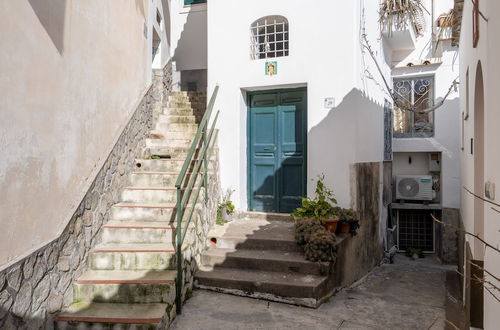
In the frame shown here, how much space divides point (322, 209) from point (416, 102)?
564cm

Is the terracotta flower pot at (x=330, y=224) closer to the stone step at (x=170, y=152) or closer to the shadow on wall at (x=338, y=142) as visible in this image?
the shadow on wall at (x=338, y=142)

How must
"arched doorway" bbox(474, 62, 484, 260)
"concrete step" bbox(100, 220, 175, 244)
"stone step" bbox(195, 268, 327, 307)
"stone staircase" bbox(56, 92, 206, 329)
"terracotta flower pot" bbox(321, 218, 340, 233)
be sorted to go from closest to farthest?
"stone staircase" bbox(56, 92, 206, 329), "arched doorway" bbox(474, 62, 484, 260), "stone step" bbox(195, 268, 327, 307), "concrete step" bbox(100, 220, 175, 244), "terracotta flower pot" bbox(321, 218, 340, 233)

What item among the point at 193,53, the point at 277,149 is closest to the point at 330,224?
the point at 277,149

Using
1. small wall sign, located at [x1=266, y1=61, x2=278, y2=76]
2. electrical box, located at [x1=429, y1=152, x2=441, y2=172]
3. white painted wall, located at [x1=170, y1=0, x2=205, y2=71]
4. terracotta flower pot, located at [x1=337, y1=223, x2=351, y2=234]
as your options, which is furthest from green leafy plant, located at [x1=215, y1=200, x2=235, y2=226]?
electrical box, located at [x1=429, y1=152, x2=441, y2=172]

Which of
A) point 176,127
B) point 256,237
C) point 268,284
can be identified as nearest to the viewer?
point 268,284

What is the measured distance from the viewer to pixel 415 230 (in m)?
10.2

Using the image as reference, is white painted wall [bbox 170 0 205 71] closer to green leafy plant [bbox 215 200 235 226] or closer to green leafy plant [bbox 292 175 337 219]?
green leafy plant [bbox 215 200 235 226]

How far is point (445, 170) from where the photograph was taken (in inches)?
373

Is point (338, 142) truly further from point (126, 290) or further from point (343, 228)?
point (126, 290)

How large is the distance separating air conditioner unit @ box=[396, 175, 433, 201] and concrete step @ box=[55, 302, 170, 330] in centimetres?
756

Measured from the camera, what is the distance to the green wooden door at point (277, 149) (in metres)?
6.54

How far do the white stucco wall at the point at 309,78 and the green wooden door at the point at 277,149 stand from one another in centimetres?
17

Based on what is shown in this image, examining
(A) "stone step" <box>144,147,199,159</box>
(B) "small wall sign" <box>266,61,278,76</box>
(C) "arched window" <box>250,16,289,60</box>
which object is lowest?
(A) "stone step" <box>144,147,199,159</box>

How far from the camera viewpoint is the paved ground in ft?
13.1
